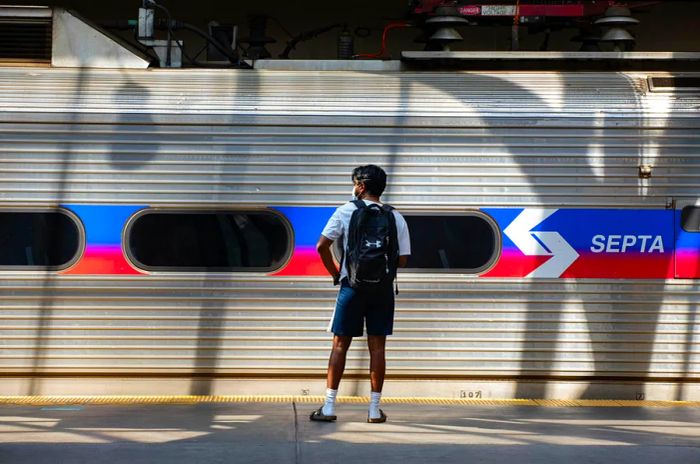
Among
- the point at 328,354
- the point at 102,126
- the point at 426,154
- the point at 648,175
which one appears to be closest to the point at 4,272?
the point at 102,126

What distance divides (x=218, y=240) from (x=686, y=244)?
10.9 feet

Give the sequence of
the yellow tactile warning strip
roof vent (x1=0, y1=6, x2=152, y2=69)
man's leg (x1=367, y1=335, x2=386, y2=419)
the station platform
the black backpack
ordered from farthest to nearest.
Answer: roof vent (x1=0, y1=6, x2=152, y2=69), the yellow tactile warning strip, man's leg (x1=367, y1=335, x2=386, y2=419), the black backpack, the station platform

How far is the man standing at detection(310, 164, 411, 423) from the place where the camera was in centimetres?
705

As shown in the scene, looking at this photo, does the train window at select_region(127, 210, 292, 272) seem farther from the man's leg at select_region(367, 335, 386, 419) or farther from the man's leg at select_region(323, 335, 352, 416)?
the man's leg at select_region(367, 335, 386, 419)

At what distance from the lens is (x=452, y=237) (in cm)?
820

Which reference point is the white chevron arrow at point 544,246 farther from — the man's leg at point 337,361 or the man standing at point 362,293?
the man's leg at point 337,361

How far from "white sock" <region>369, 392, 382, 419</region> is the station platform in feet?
0.25

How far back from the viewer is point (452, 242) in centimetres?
820

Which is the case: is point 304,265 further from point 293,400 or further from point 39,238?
point 39,238

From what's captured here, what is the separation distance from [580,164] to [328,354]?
2.24 meters

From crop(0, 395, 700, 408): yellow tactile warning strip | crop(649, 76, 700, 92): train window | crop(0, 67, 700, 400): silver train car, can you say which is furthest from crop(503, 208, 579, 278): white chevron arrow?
crop(649, 76, 700, 92): train window

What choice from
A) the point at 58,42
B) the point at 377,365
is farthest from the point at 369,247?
the point at 58,42

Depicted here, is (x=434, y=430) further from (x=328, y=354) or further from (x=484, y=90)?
(x=484, y=90)

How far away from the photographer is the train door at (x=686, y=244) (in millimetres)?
8227
